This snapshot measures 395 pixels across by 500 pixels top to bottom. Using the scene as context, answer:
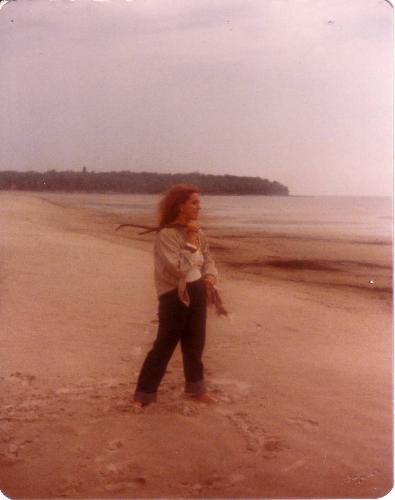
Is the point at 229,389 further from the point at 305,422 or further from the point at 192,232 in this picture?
the point at 192,232

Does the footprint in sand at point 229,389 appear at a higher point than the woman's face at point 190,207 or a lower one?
lower

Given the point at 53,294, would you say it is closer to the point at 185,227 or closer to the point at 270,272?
the point at 185,227

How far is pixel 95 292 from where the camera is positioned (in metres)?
2.75

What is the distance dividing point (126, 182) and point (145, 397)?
812 mm

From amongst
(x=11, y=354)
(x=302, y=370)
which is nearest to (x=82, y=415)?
(x=11, y=354)

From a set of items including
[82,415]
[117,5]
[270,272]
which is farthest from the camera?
[270,272]

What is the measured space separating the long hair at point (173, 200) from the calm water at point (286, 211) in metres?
0.10

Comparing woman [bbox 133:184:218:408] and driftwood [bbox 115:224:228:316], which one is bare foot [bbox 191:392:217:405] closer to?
woman [bbox 133:184:218:408]

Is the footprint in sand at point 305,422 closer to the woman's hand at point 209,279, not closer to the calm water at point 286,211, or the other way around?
the woman's hand at point 209,279

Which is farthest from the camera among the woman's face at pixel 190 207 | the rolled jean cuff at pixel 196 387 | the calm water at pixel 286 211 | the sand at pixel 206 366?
the calm water at pixel 286 211

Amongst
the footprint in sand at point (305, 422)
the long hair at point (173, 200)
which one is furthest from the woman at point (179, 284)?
the footprint in sand at point (305, 422)

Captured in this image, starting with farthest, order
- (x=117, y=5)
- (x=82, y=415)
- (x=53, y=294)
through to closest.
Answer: (x=53, y=294), (x=117, y=5), (x=82, y=415)

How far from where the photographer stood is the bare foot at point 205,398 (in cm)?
224

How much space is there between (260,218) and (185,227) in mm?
540
